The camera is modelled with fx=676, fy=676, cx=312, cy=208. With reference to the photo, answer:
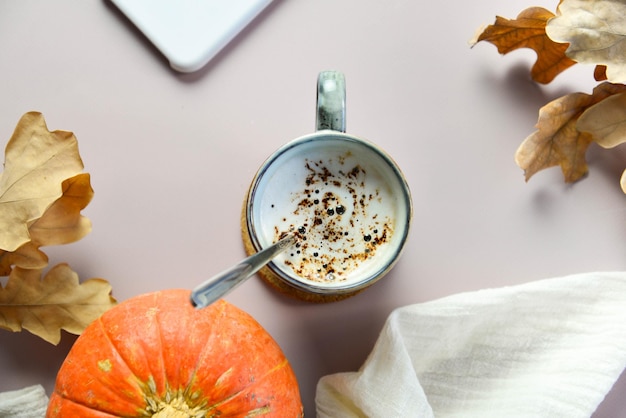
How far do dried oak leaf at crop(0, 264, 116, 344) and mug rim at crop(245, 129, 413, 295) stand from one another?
166 mm

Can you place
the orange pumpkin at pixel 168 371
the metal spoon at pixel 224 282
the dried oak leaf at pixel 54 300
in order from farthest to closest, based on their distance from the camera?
the dried oak leaf at pixel 54 300 < the orange pumpkin at pixel 168 371 < the metal spoon at pixel 224 282

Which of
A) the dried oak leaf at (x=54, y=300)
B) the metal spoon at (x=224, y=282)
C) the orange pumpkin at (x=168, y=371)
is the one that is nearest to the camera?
the metal spoon at (x=224, y=282)

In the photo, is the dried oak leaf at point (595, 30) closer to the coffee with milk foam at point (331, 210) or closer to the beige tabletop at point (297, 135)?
the beige tabletop at point (297, 135)

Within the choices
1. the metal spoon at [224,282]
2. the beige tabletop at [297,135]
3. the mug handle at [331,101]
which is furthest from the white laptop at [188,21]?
the metal spoon at [224,282]

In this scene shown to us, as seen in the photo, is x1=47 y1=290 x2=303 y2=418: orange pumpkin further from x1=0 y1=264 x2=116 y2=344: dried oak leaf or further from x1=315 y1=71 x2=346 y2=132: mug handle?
x1=315 y1=71 x2=346 y2=132: mug handle

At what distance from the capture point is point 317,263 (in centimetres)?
63

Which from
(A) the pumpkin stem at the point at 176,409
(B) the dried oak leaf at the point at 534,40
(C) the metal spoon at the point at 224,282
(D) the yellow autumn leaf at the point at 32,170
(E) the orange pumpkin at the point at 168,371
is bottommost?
(A) the pumpkin stem at the point at 176,409

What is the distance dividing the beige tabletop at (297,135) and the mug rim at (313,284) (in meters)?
0.09

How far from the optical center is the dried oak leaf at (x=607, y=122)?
2.10 ft

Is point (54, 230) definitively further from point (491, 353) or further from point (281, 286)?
point (491, 353)

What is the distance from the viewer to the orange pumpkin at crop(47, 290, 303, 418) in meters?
0.54

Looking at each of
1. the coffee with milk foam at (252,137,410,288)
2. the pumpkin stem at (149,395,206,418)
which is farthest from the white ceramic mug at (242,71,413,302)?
the pumpkin stem at (149,395,206,418)

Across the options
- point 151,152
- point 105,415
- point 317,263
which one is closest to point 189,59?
point 151,152

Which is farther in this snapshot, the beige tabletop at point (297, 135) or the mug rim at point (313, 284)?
the beige tabletop at point (297, 135)
